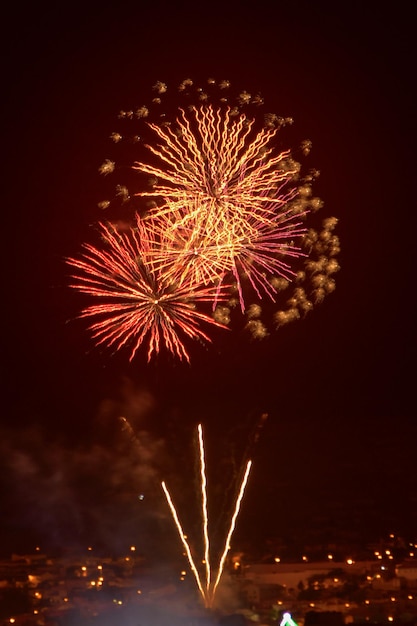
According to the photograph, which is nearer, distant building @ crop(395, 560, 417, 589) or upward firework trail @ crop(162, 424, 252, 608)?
upward firework trail @ crop(162, 424, 252, 608)

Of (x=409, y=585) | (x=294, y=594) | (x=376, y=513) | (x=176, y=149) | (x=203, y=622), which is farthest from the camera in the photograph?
(x=376, y=513)

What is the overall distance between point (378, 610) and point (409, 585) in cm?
222

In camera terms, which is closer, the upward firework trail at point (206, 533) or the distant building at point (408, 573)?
the upward firework trail at point (206, 533)

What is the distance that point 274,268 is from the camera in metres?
10.4

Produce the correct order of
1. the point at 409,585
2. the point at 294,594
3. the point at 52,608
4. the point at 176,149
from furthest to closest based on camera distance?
the point at 409,585 → the point at 294,594 → the point at 52,608 → the point at 176,149

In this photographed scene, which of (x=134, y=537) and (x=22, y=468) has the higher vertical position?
(x=22, y=468)

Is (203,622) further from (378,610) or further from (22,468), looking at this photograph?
(22,468)

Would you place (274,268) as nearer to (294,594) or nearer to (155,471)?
(155,471)

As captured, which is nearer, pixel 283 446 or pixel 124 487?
pixel 124 487

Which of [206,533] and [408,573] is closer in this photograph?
[206,533]

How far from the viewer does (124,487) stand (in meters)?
15.9

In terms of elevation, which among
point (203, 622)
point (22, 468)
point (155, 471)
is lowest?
point (203, 622)

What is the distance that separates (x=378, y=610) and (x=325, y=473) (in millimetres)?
5856

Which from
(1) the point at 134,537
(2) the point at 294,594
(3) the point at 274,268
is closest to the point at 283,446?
(1) the point at 134,537
